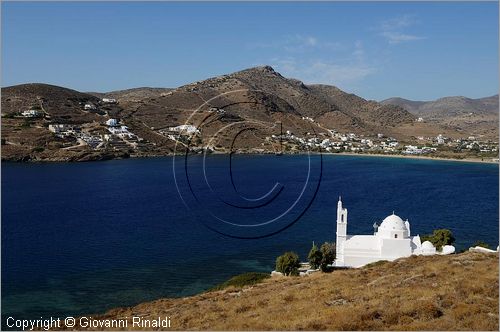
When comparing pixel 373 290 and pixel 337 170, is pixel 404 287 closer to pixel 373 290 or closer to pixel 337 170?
pixel 373 290

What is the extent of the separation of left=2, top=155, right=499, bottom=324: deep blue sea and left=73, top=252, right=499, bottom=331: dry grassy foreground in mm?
6185

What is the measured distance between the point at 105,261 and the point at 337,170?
84183mm

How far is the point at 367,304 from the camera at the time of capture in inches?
664

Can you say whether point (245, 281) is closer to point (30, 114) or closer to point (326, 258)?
point (326, 258)

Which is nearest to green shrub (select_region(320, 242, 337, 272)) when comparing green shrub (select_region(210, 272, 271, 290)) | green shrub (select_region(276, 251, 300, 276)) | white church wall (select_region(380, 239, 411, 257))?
green shrub (select_region(276, 251, 300, 276))

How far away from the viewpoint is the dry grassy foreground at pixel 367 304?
14.8 metres

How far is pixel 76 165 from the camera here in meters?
110

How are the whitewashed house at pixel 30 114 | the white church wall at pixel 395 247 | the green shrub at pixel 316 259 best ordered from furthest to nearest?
the whitewashed house at pixel 30 114
the green shrub at pixel 316 259
the white church wall at pixel 395 247

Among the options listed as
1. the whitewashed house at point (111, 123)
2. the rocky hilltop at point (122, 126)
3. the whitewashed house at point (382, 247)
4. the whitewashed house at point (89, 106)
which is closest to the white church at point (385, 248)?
the whitewashed house at point (382, 247)

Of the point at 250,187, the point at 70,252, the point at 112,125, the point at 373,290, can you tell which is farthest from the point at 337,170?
the point at 373,290

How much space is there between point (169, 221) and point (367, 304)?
139ft

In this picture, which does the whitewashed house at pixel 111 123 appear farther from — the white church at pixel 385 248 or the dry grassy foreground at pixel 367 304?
the dry grassy foreground at pixel 367 304

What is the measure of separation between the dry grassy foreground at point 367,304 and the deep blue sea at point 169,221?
619cm

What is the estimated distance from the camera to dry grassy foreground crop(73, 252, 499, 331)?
14750 millimetres
